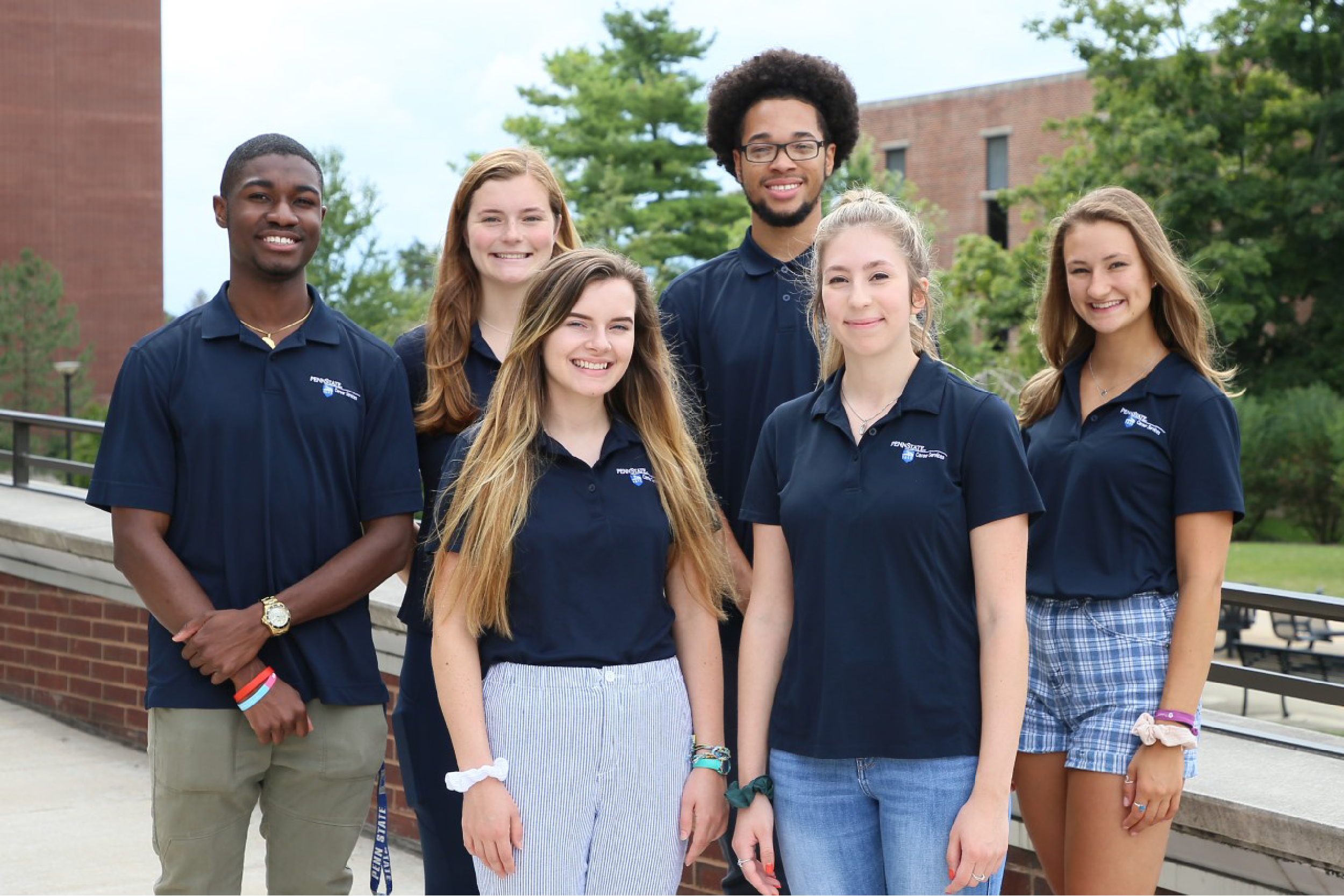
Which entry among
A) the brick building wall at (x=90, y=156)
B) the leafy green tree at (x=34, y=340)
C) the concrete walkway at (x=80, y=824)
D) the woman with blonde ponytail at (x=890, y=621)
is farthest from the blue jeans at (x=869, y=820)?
the brick building wall at (x=90, y=156)

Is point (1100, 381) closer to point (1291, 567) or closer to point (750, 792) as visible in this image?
point (750, 792)

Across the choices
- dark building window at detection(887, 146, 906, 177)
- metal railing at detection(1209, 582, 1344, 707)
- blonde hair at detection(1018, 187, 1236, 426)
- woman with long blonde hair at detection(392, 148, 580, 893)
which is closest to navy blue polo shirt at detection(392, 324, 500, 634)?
woman with long blonde hair at detection(392, 148, 580, 893)

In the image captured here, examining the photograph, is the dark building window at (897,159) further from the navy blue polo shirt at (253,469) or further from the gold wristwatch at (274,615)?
the gold wristwatch at (274,615)

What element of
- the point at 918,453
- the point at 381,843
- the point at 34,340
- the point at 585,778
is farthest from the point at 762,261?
the point at 34,340

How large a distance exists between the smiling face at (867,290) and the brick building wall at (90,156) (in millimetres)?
45362

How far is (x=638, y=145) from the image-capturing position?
36.4m

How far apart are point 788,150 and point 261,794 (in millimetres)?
2161

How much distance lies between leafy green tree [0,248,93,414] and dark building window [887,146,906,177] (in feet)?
86.5

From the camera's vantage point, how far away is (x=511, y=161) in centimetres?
366

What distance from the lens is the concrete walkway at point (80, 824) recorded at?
5145 millimetres

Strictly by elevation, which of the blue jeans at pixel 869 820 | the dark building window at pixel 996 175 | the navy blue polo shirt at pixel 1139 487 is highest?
the dark building window at pixel 996 175

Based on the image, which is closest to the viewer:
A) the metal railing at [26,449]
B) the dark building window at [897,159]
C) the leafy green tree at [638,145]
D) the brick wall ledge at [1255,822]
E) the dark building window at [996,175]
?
the brick wall ledge at [1255,822]

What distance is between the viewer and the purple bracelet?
9.61 feet

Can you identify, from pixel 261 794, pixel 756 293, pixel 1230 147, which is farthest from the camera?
pixel 1230 147
